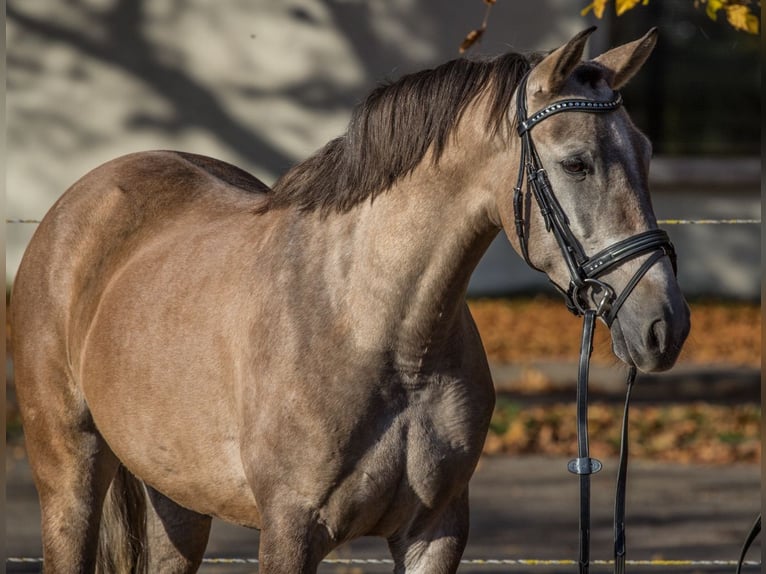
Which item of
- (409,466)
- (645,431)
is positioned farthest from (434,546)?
(645,431)

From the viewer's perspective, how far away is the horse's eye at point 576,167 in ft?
8.84

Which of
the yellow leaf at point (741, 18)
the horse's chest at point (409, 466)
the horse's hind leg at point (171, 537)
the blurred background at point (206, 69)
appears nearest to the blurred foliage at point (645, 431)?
the yellow leaf at point (741, 18)

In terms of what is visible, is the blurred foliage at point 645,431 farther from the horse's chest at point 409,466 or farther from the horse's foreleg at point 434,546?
the horse's chest at point 409,466

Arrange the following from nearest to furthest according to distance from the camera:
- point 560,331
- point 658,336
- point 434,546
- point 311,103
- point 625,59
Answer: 1. point 658,336
2. point 625,59
3. point 434,546
4. point 560,331
5. point 311,103

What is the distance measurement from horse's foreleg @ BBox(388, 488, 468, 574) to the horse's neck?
0.51 meters

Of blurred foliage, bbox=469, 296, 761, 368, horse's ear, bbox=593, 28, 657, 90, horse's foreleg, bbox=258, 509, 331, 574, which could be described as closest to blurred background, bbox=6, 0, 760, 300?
blurred foliage, bbox=469, 296, 761, 368

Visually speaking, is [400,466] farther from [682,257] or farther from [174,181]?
[682,257]

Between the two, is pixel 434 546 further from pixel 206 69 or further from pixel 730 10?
pixel 206 69

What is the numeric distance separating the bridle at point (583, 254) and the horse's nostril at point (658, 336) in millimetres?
92

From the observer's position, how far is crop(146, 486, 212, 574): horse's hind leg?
411 cm

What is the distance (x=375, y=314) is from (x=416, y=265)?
16cm

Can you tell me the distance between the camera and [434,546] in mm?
3221

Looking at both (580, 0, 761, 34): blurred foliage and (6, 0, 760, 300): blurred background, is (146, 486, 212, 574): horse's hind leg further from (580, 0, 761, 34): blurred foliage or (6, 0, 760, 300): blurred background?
(6, 0, 760, 300): blurred background

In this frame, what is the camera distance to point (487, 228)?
2.95 m
